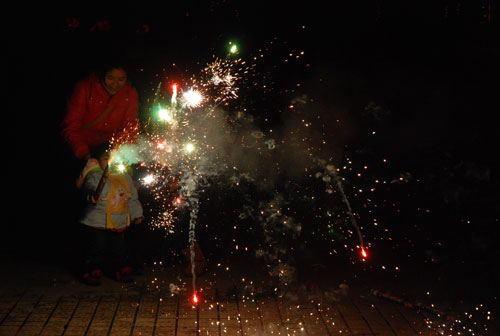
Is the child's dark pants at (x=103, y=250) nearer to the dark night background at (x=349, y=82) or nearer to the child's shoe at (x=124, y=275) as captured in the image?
the child's shoe at (x=124, y=275)

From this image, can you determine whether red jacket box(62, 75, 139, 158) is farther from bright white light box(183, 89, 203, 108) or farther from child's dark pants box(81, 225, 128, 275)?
child's dark pants box(81, 225, 128, 275)

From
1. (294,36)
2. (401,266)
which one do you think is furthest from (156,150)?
(401,266)

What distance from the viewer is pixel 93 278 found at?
587 centimetres

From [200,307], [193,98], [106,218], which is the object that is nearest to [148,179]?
[106,218]

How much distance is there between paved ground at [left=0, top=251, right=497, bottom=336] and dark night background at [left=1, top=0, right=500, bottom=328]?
1.14 m

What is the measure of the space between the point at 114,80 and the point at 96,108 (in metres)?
0.46

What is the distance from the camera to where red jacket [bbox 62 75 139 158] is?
5977 millimetres

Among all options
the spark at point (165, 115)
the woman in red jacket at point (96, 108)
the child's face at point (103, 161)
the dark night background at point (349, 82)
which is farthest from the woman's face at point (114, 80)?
the child's face at point (103, 161)

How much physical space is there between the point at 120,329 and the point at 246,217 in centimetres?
315

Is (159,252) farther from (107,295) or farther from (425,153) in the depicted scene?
(425,153)

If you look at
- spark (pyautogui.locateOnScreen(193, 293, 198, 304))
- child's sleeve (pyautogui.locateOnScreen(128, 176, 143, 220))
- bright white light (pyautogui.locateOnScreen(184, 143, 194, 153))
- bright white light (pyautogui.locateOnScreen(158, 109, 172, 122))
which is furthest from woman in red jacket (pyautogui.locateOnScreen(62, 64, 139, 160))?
spark (pyautogui.locateOnScreen(193, 293, 198, 304))

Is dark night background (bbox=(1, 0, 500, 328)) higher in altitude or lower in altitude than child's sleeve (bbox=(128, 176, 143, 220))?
higher

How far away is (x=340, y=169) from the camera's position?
780 cm

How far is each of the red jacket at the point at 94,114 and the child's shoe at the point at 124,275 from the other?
1.64 meters
